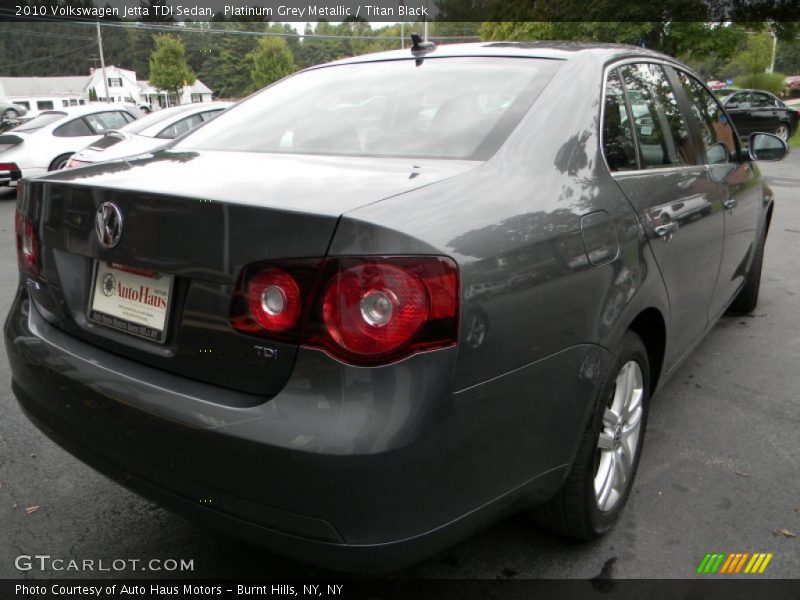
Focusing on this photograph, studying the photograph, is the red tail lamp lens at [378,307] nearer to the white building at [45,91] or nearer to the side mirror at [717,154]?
the side mirror at [717,154]

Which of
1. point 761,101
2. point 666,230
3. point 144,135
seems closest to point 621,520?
point 666,230

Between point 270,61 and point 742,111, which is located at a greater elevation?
point 270,61

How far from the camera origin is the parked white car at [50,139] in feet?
38.1

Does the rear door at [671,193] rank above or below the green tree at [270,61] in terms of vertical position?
below

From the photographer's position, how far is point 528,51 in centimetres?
269

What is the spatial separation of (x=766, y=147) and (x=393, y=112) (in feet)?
8.85

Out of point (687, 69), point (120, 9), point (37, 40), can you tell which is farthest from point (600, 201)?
point (37, 40)

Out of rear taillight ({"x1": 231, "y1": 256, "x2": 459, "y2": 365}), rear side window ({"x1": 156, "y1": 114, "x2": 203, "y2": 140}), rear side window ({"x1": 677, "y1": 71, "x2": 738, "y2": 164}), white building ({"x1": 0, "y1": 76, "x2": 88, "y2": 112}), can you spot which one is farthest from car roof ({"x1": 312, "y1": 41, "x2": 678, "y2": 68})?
white building ({"x1": 0, "y1": 76, "x2": 88, "y2": 112})

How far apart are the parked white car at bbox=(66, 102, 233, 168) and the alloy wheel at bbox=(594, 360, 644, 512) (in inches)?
292

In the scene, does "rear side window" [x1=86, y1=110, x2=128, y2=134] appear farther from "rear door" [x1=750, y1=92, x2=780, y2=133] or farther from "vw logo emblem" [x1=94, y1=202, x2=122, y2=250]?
"rear door" [x1=750, y1=92, x2=780, y2=133]

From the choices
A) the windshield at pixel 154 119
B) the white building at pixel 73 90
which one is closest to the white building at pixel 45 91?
the white building at pixel 73 90

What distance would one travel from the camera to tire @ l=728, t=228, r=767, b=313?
469 centimetres

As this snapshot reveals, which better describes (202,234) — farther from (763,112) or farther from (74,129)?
(763,112)

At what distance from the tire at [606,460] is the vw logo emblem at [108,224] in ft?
4.72
